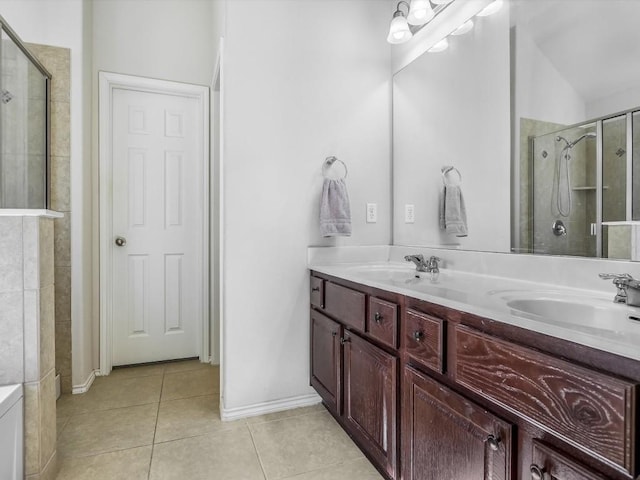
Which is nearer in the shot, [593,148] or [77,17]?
[593,148]

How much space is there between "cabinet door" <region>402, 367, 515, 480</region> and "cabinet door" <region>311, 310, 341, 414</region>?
52 centimetres

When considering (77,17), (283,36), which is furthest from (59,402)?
(283,36)

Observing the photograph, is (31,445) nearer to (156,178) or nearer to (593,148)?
(156,178)

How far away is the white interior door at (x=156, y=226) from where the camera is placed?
264 cm

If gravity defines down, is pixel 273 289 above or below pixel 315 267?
below

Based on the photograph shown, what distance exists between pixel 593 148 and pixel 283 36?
161 centimetres

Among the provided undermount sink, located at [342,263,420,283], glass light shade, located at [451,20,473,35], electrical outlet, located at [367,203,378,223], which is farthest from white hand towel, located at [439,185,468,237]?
glass light shade, located at [451,20,473,35]

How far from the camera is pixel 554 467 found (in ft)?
2.43

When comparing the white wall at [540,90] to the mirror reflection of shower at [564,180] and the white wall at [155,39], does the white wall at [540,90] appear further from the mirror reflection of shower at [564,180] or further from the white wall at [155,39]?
the white wall at [155,39]

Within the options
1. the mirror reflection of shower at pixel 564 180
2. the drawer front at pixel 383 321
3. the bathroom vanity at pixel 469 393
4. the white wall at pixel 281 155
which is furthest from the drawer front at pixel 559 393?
the white wall at pixel 281 155

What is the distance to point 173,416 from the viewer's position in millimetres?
1996

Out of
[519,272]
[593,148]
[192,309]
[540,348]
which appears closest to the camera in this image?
[540,348]

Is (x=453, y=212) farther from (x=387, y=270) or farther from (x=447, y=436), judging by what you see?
(x=447, y=436)

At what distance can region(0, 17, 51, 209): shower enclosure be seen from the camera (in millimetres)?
1831
